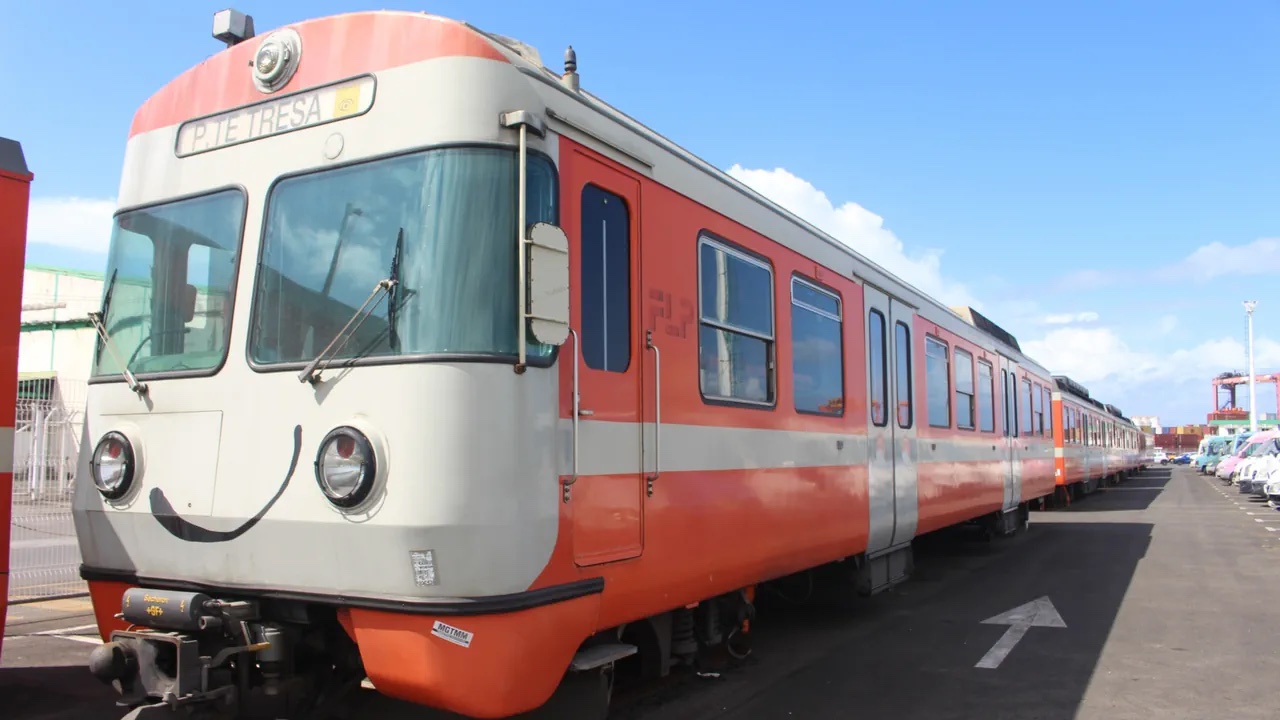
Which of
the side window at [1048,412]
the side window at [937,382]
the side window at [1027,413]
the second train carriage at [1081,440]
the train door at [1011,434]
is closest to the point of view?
the side window at [937,382]

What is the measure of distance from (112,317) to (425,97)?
2.03 metres

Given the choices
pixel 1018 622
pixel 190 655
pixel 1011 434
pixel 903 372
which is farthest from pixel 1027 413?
pixel 190 655

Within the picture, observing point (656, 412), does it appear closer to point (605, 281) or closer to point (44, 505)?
point (605, 281)

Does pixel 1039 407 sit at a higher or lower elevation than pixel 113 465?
higher

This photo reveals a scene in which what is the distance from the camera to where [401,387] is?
3572 mm

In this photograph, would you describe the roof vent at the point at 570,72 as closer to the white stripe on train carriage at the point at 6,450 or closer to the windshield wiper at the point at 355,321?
the windshield wiper at the point at 355,321

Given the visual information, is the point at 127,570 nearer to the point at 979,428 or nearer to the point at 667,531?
the point at 667,531

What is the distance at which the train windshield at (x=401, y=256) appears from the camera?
11.9 ft

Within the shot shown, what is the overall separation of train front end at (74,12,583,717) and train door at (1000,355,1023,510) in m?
10.5

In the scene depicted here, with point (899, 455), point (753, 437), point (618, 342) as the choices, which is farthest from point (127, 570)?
point (899, 455)

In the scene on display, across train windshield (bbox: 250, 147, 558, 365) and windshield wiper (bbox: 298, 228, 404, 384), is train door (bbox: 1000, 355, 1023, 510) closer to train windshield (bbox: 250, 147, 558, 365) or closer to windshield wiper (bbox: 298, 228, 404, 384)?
train windshield (bbox: 250, 147, 558, 365)

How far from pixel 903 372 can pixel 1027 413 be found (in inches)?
289

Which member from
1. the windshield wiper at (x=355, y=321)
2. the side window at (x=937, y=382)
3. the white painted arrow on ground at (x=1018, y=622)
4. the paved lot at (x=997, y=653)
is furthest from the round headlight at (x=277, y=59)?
the side window at (x=937, y=382)

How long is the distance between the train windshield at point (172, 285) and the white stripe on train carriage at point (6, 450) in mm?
1302
